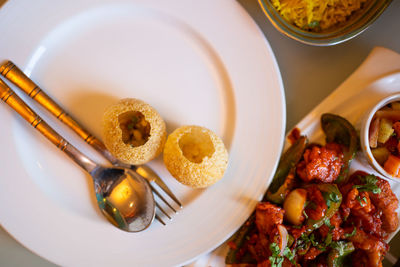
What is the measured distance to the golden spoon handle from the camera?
38.5 inches

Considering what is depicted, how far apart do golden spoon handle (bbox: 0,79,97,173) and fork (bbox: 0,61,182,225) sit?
38mm

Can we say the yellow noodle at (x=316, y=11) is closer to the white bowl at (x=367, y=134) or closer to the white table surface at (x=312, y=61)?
the white table surface at (x=312, y=61)

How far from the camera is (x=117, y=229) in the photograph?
3.43ft

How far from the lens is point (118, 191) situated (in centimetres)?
105

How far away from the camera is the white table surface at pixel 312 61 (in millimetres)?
1072

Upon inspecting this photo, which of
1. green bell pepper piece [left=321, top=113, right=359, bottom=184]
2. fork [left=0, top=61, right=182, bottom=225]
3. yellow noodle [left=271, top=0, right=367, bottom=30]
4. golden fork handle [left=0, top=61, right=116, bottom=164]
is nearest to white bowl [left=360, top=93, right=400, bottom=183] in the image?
green bell pepper piece [left=321, top=113, right=359, bottom=184]

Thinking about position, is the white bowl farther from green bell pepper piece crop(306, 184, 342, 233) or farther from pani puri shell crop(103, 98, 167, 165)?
pani puri shell crop(103, 98, 167, 165)

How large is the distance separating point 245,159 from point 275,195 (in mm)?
166

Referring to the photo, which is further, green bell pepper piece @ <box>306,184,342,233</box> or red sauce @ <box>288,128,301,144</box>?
red sauce @ <box>288,128,301,144</box>

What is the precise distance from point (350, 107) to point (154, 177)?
2.59 ft

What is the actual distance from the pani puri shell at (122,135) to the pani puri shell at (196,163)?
0.05m

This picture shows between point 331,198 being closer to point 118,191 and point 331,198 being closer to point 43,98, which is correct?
point 118,191

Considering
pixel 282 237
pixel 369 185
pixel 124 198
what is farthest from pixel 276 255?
pixel 124 198

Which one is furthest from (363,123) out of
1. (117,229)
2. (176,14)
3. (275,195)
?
(117,229)
